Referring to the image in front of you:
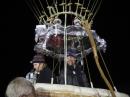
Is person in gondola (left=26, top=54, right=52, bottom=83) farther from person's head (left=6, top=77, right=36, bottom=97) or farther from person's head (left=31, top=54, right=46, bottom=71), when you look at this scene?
person's head (left=6, top=77, right=36, bottom=97)

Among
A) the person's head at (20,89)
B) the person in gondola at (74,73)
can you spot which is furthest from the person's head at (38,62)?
the person's head at (20,89)

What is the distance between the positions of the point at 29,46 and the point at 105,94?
3094 millimetres

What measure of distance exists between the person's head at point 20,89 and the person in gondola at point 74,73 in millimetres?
1372

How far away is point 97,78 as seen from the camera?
5.82 metres

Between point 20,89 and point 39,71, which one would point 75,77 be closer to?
point 39,71

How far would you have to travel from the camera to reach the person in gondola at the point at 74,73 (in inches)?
143

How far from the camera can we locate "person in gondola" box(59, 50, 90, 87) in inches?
143

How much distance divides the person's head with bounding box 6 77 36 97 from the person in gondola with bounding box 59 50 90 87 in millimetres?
1372

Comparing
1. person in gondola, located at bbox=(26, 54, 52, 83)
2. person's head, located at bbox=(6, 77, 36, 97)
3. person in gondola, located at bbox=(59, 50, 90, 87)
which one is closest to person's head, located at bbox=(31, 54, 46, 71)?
person in gondola, located at bbox=(26, 54, 52, 83)

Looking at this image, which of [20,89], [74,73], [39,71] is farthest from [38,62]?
[20,89]

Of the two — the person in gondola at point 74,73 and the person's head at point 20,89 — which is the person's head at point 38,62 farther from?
the person's head at point 20,89

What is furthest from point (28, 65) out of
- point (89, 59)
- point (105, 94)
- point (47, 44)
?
point (105, 94)

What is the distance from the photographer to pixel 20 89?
2182mm

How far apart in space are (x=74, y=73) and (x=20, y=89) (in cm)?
159
